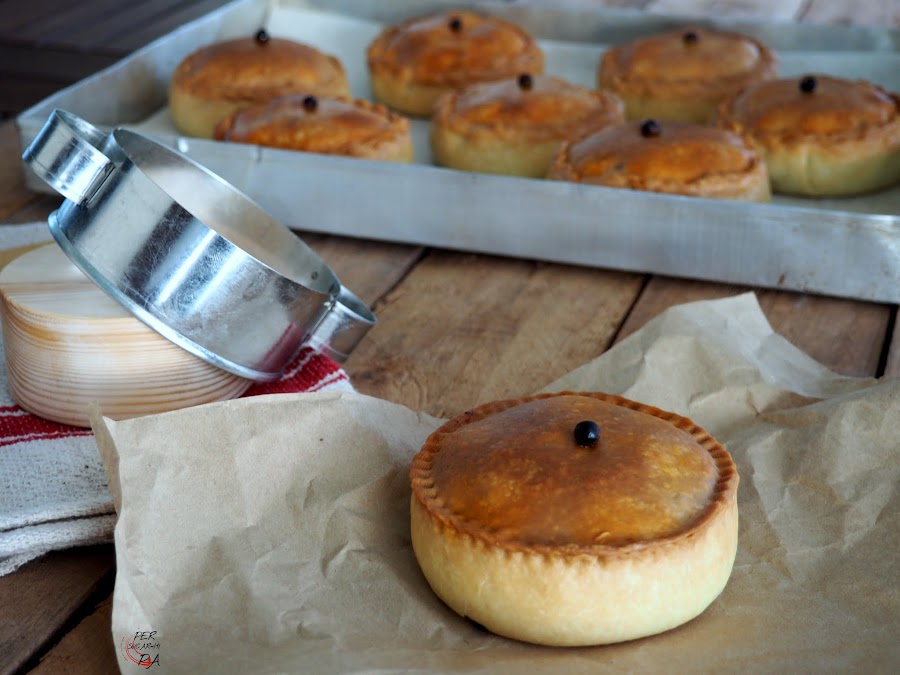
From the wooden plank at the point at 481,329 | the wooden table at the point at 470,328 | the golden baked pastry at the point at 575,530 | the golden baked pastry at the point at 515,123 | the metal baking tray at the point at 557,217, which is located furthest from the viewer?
the golden baked pastry at the point at 515,123

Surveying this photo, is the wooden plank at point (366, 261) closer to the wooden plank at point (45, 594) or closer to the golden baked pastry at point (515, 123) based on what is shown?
the golden baked pastry at point (515, 123)

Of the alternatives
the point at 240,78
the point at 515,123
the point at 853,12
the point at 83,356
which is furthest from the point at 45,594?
the point at 853,12

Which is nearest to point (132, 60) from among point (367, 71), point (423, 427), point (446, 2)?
point (367, 71)

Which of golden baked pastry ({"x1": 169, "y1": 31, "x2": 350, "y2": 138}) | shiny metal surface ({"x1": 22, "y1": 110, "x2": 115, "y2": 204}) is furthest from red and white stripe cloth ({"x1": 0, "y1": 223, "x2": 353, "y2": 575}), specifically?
golden baked pastry ({"x1": 169, "y1": 31, "x2": 350, "y2": 138})

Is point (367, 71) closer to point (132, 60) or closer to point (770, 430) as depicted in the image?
point (132, 60)

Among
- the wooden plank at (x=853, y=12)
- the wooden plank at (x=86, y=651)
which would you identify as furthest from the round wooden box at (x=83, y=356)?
the wooden plank at (x=853, y=12)

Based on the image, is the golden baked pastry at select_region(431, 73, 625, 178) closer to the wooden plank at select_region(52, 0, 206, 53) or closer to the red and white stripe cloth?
the red and white stripe cloth
